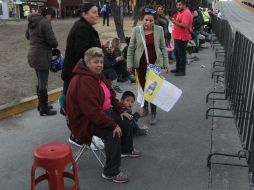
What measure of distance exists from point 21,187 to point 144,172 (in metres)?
1.32

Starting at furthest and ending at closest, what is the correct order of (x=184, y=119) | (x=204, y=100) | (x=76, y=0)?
(x=76, y=0)
(x=204, y=100)
(x=184, y=119)

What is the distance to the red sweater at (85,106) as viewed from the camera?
3.79 m

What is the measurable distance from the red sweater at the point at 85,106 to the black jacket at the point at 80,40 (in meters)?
0.66

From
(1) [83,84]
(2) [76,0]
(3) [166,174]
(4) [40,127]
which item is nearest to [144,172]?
(3) [166,174]

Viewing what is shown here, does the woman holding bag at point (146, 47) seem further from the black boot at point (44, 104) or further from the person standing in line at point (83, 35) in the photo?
the black boot at point (44, 104)

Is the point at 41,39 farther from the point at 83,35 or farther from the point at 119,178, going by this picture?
the point at 119,178

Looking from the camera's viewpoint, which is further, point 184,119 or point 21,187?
point 184,119

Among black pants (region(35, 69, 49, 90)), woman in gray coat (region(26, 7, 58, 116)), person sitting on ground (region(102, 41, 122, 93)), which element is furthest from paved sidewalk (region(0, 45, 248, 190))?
person sitting on ground (region(102, 41, 122, 93))

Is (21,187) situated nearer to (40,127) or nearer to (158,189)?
(158,189)

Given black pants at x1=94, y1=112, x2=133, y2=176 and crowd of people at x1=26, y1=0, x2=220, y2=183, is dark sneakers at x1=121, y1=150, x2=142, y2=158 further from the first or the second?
black pants at x1=94, y1=112, x2=133, y2=176

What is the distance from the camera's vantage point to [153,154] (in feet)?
16.0

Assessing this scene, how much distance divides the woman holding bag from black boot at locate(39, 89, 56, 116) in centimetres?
144

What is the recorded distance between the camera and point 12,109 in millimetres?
6363

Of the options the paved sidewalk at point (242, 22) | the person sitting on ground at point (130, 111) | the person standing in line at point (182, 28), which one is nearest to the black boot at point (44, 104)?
the person sitting on ground at point (130, 111)
